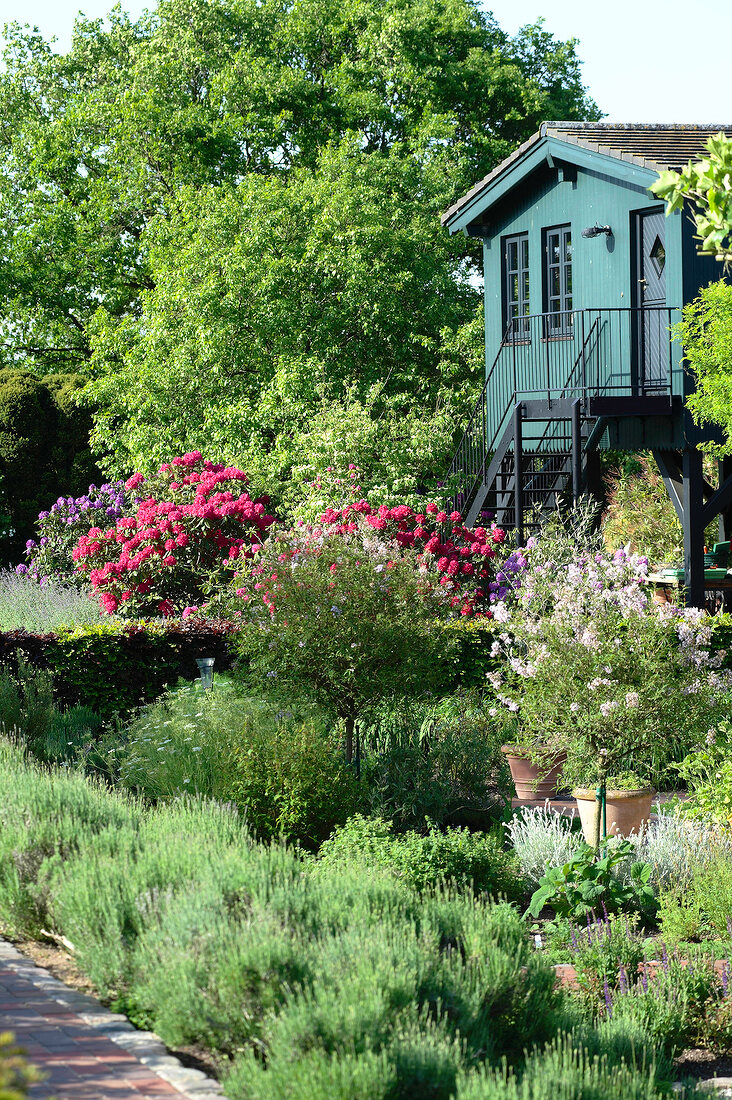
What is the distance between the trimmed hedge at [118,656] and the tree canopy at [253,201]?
748 cm

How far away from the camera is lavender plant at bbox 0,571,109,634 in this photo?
51.9 feet

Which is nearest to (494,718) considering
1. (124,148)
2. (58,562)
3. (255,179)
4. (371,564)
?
(371,564)

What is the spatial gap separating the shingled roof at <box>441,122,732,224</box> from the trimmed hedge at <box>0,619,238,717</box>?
907cm

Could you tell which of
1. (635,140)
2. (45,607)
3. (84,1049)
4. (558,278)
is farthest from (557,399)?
(84,1049)

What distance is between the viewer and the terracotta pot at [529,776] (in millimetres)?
10555

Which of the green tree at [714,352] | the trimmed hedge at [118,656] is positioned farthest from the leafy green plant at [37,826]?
the green tree at [714,352]

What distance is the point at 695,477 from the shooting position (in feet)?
58.1

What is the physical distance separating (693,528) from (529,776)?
8055 mm

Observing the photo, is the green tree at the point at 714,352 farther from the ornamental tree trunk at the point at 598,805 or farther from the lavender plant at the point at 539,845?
the lavender plant at the point at 539,845

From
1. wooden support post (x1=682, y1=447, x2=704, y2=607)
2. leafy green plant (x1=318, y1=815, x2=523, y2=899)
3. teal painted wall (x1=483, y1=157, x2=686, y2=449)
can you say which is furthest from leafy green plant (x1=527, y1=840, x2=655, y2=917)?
teal painted wall (x1=483, y1=157, x2=686, y2=449)

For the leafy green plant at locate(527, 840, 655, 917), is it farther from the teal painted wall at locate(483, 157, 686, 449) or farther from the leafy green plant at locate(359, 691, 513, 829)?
the teal painted wall at locate(483, 157, 686, 449)

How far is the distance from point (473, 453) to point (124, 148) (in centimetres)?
1176

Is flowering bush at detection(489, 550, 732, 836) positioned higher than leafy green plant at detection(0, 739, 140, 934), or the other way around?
flowering bush at detection(489, 550, 732, 836)

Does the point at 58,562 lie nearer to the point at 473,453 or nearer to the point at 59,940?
the point at 473,453
